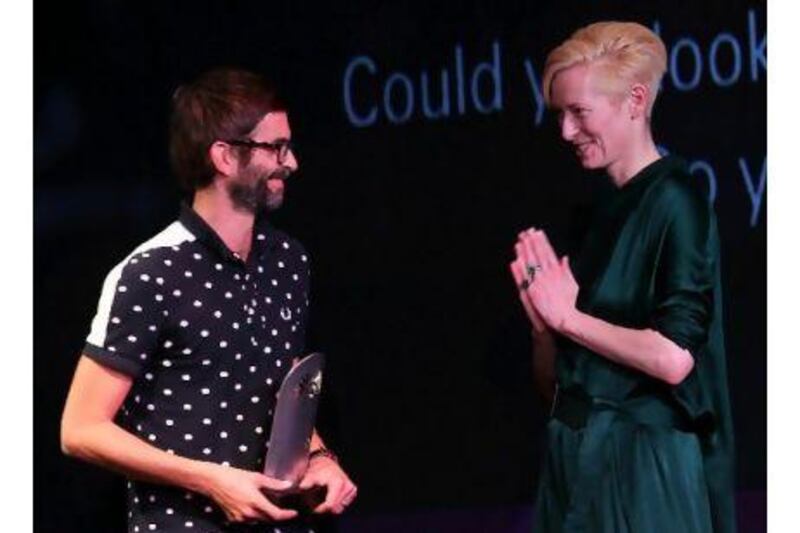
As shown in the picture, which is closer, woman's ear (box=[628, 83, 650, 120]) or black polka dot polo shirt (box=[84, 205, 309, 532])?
black polka dot polo shirt (box=[84, 205, 309, 532])

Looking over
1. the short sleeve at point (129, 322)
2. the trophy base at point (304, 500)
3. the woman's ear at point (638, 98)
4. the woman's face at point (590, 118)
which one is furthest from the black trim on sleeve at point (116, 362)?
the woman's ear at point (638, 98)

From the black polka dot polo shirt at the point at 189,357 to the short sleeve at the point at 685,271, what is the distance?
74 cm

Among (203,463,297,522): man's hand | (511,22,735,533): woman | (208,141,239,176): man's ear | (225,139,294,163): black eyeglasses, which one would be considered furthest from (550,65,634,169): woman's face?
(203,463,297,522): man's hand

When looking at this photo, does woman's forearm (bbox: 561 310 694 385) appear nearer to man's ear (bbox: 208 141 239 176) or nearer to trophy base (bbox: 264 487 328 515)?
trophy base (bbox: 264 487 328 515)

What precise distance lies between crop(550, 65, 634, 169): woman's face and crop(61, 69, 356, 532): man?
553 mm

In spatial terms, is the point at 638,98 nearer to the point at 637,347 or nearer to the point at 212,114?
the point at 637,347

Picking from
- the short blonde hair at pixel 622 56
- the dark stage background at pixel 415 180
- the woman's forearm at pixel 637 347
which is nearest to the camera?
the woman's forearm at pixel 637 347

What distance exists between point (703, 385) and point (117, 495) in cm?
154

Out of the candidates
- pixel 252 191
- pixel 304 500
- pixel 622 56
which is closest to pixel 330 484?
pixel 304 500

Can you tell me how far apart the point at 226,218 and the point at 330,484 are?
55 cm

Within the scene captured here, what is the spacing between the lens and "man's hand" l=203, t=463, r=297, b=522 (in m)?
3.01

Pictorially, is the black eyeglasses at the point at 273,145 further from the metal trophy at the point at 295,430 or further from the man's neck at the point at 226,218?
the metal trophy at the point at 295,430

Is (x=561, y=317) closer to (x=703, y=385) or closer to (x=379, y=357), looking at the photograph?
(x=703, y=385)

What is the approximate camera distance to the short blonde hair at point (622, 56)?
3.23 m
